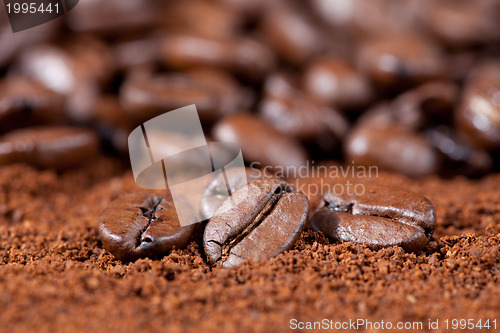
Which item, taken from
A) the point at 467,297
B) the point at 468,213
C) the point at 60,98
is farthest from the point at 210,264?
the point at 60,98

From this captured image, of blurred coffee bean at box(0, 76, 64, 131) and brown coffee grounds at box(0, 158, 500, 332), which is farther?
blurred coffee bean at box(0, 76, 64, 131)

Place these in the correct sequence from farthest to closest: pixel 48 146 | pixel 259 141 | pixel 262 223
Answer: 1. pixel 259 141
2. pixel 48 146
3. pixel 262 223

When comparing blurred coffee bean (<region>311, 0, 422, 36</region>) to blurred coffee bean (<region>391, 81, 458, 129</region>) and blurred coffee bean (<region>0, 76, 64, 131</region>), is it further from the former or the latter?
blurred coffee bean (<region>0, 76, 64, 131</region>)

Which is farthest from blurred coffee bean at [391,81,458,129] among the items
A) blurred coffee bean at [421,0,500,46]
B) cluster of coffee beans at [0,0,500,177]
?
blurred coffee bean at [421,0,500,46]

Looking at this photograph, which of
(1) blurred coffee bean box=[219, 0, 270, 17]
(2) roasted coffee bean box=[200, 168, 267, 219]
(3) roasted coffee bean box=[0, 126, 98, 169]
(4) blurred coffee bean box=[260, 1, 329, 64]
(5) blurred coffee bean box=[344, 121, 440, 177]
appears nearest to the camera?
(2) roasted coffee bean box=[200, 168, 267, 219]

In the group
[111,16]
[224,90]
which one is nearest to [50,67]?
[111,16]

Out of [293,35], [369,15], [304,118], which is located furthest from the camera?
[369,15]

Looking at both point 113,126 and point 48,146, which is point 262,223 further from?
point 113,126

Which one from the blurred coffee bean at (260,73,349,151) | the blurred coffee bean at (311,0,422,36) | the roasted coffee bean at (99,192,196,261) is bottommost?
the blurred coffee bean at (260,73,349,151)

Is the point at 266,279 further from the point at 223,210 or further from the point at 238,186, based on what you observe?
the point at 238,186
